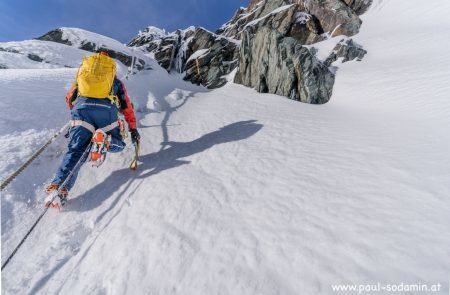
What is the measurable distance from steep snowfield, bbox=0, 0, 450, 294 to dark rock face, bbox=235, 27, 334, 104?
255 inches

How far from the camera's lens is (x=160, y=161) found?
5953mm

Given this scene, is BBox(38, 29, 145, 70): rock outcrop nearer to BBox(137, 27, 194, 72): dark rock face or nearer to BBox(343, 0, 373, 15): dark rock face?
BBox(137, 27, 194, 72): dark rock face

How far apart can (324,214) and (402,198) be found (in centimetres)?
117

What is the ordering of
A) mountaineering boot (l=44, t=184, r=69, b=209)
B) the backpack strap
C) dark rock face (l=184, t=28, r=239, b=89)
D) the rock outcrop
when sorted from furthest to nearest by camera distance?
dark rock face (l=184, t=28, r=239, b=89), the rock outcrop, the backpack strap, mountaineering boot (l=44, t=184, r=69, b=209)

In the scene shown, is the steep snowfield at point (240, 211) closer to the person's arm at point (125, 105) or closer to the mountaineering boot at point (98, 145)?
the mountaineering boot at point (98, 145)

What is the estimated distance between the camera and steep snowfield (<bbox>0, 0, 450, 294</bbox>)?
2.80 meters

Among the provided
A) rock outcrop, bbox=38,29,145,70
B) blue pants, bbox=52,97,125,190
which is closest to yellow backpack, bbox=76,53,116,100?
blue pants, bbox=52,97,125,190

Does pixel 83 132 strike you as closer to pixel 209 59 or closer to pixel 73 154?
pixel 73 154

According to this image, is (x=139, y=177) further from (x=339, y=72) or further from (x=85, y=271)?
(x=339, y=72)

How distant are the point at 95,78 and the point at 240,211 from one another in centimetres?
350

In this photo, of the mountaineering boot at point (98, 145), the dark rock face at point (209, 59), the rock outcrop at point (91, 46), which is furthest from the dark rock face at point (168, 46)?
the mountaineering boot at point (98, 145)

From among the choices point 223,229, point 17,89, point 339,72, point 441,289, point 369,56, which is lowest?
point 223,229

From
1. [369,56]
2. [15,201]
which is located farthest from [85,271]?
[369,56]

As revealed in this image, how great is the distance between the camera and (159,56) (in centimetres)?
3609
